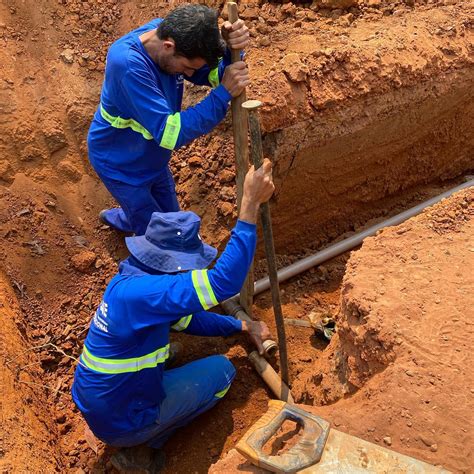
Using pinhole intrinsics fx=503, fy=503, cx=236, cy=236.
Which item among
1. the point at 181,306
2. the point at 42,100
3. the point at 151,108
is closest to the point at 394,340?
the point at 181,306

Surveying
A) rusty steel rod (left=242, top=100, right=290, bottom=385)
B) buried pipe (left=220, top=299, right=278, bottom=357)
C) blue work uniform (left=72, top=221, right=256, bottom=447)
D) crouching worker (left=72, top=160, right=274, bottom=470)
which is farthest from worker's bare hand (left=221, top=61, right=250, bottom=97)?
buried pipe (left=220, top=299, right=278, bottom=357)

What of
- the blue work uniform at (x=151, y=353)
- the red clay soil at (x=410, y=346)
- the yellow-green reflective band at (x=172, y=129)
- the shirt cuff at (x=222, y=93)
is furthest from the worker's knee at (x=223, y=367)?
the shirt cuff at (x=222, y=93)

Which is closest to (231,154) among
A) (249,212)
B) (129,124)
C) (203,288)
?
(129,124)

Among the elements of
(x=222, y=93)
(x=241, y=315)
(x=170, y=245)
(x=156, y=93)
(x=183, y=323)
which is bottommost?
(x=241, y=315)

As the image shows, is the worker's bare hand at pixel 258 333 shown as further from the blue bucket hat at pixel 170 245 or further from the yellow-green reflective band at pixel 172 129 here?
the yellow-green reflective band at pixel 172 129

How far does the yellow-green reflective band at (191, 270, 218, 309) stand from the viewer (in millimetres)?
2615

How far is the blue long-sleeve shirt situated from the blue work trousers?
0.23 ft

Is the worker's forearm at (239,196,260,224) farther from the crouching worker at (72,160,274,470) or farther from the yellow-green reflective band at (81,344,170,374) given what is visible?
the yellow-green reflective band at (81,344,170,374)

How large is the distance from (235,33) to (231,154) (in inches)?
56.6

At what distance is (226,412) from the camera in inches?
142

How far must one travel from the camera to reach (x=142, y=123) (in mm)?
3219

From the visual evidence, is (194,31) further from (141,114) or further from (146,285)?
(146,285)

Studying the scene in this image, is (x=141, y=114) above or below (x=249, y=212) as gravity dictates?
above

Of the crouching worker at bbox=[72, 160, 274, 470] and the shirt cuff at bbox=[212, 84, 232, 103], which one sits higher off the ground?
the shirt cuff at bbox=[212, 84, 232, 103]
